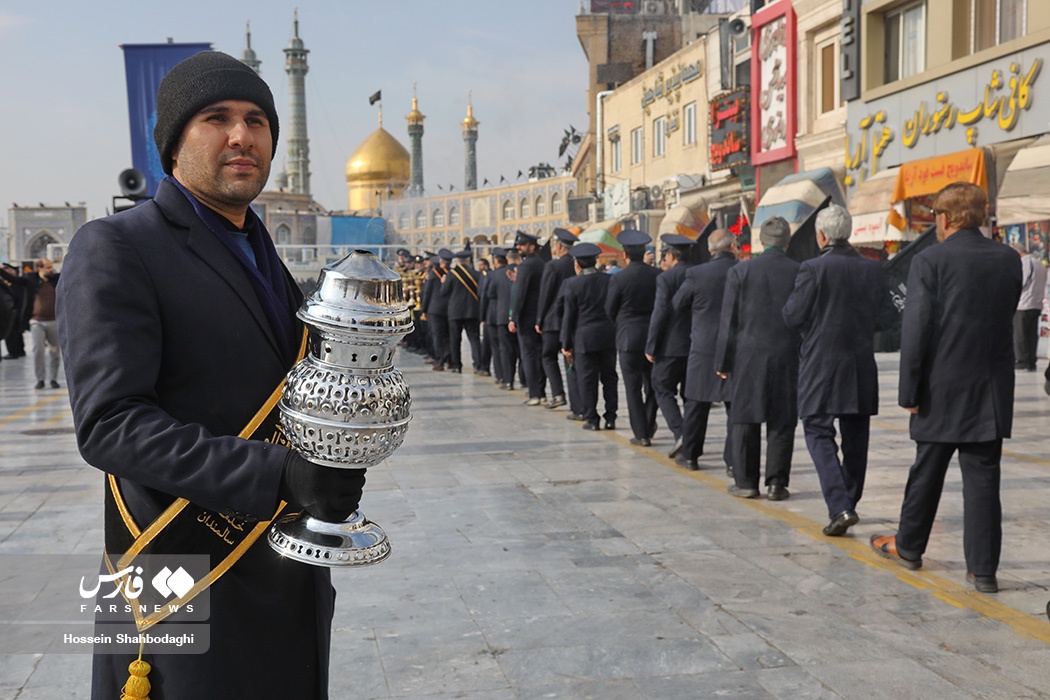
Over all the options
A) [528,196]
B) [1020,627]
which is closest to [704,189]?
[1020,627]

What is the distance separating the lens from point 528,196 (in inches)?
2660

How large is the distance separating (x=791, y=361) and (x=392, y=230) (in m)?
75.7

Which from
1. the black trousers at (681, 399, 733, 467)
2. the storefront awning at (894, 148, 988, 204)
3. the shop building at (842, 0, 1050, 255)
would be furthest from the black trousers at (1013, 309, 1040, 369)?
the black trousers at (681, 399, 733, 467)

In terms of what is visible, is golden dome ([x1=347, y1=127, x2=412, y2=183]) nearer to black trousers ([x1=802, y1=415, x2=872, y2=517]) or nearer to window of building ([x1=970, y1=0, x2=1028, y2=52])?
window of building ([x1=970, y1=0, x2=1028, y2=52])

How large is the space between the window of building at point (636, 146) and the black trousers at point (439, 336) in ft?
58.7

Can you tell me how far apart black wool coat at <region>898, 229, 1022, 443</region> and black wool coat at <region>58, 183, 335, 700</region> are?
3.89 m

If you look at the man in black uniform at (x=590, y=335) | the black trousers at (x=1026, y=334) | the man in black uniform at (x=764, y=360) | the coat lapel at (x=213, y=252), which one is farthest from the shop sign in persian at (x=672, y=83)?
the coat lapel at (x=213, y=252)

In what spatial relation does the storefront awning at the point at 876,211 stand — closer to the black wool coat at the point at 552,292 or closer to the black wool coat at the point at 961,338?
the black wool coat at the point at 552,292

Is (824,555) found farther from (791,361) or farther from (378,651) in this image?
(378,651)

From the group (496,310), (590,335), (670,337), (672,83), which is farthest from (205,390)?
(672,83)

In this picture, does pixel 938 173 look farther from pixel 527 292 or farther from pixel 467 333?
pixel 467 333

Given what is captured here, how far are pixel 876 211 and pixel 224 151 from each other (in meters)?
18.4

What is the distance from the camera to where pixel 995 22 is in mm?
16859

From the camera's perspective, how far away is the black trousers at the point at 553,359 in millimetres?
12984
